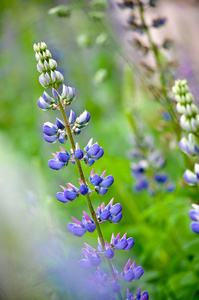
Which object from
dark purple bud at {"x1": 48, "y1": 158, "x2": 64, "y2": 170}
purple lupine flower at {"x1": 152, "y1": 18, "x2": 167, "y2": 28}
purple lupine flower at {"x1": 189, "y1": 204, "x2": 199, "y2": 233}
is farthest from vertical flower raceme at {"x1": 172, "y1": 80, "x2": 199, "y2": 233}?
purple lupine flower at {"x1": 152, "y1": 18, "x2": 167, "y2": 28}

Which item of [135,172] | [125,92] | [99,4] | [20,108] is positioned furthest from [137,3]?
[20,108]

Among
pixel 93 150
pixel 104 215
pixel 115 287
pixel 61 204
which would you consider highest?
pixel 93 150

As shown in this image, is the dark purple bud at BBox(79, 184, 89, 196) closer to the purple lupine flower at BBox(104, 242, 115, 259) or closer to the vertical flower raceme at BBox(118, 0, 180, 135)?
the purple lupine flower at BBox(104, 242, 115, 259)

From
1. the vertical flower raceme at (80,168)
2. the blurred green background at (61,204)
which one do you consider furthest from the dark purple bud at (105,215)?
the blurred green background at (61,204)

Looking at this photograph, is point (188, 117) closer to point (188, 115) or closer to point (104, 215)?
point (188, 115)

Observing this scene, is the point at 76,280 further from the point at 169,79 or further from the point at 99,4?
the point at 99,4

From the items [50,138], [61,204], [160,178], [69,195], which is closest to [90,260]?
[69,195]

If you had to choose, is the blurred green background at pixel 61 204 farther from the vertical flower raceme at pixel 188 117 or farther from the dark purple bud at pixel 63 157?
the vertical flower raceme at pixel 188 117

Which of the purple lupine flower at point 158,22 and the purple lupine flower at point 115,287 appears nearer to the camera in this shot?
the purple lupine flower at point 115,287
